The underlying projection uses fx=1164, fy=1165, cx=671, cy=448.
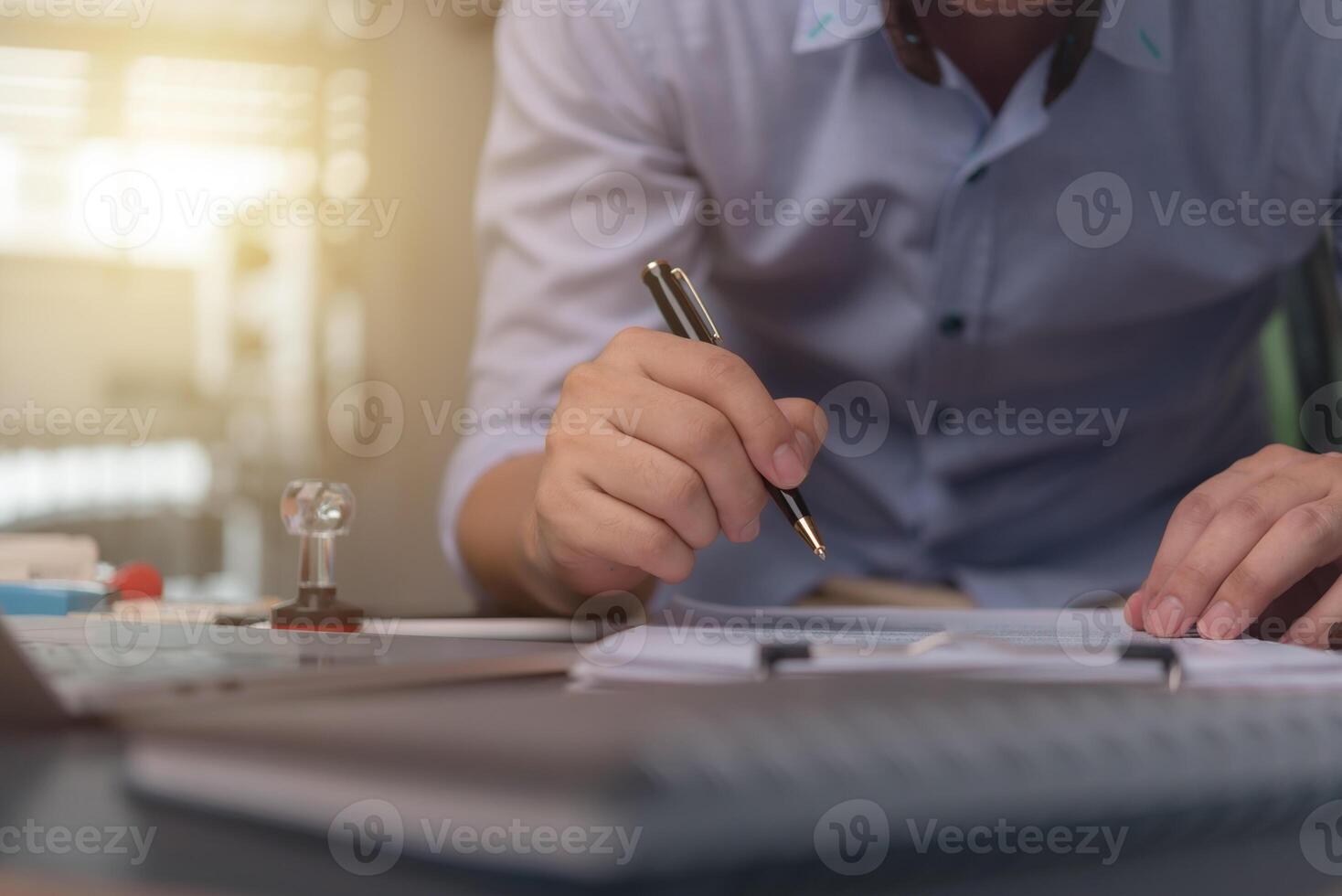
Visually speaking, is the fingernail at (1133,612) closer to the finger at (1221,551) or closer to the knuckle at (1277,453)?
the finger at (1221,551)

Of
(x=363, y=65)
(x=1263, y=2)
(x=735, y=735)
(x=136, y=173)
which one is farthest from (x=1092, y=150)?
(x=136, y=173)

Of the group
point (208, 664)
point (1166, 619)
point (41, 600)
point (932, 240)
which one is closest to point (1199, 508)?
point (1166, 619)

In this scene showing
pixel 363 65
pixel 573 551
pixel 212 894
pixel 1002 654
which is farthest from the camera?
pixel 363 65

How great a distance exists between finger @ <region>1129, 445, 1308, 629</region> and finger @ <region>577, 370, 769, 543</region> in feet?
0.63

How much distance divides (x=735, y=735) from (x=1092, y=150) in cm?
78

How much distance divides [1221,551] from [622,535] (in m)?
0.29

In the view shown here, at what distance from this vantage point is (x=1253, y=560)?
54 centimetres

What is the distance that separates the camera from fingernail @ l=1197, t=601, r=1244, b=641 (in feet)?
1.59

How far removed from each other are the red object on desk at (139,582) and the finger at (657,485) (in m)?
0.31

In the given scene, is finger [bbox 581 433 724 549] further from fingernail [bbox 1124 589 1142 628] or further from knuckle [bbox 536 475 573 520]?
fingernail [bbox 1124 589 1142 628]

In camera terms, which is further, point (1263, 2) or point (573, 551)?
point (1263, 2)

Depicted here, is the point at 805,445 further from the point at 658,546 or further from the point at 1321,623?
the point at 1321,623

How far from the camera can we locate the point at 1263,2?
86 cm

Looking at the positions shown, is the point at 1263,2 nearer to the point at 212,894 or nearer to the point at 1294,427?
the point at 1294,427
